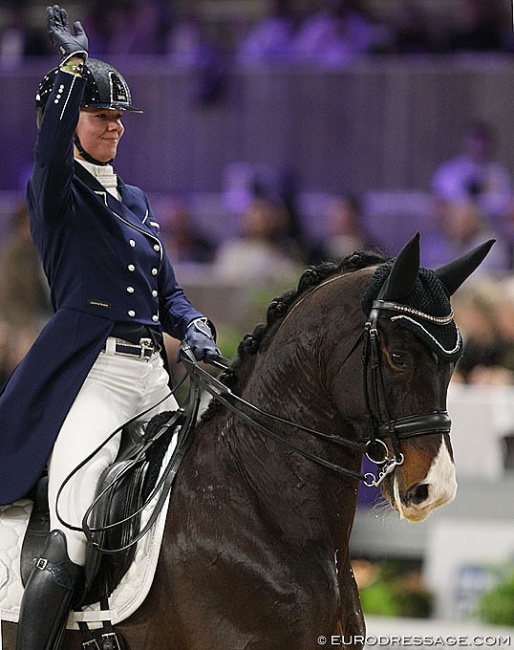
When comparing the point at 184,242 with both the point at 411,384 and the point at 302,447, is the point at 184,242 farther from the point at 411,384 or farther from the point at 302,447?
the point at 411,384

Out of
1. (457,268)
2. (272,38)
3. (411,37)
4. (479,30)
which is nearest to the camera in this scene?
(457,268)

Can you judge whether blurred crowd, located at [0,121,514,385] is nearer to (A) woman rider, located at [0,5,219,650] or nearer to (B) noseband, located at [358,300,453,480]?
(A) woman rider, located at [0,5,219,650]

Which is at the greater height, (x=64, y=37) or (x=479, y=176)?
(x=64, y=37)

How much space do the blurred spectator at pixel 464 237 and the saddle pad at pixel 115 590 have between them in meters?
5.08

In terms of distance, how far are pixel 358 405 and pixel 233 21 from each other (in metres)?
7.99

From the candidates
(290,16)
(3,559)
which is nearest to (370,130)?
(290,16)

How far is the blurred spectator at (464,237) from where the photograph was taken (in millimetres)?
7793

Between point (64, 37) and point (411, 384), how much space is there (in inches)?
48.0

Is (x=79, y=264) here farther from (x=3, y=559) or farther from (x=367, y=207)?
(x=367, y=207)

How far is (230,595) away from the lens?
9.00ft

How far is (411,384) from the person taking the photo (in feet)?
8.50

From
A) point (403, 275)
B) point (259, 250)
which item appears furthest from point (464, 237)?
point (403, 275)

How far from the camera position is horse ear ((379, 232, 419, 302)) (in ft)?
8.41

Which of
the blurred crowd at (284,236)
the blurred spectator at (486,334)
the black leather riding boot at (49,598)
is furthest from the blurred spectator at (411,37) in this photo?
the black leather riding boot at (49,598)
